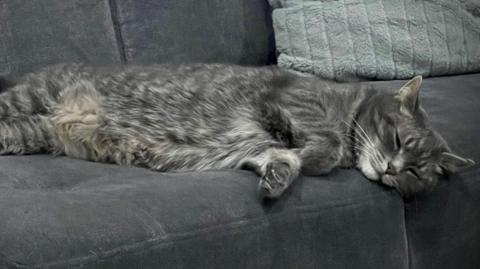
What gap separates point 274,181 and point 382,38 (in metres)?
1.11

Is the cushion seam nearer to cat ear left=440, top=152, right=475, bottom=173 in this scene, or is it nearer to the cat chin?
the cat chin

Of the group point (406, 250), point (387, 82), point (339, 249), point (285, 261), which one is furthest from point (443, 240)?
point (387, 82)

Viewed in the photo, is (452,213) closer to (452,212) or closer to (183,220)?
(452,212)

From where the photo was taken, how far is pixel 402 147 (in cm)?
171

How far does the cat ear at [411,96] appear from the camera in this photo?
1.76 metres

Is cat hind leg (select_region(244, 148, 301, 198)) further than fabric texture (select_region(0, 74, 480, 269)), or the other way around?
cat hind leg (select_region(244, 148, 301, 198))

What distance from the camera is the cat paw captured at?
1.44 m

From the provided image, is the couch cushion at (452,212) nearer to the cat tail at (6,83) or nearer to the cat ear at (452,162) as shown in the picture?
the cat ear at (452,162)

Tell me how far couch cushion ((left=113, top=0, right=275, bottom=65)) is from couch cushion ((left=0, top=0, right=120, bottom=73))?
3.0 inches

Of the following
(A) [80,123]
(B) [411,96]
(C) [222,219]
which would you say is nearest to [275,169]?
(C) [222,219]

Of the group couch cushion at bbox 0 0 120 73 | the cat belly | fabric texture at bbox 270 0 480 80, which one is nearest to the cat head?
fabric texture at bbox 270 0 480 80

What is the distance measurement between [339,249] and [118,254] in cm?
59

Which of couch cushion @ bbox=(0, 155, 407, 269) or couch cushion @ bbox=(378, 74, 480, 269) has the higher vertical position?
couch cushion @ bbox=(0, 155, 407, 269)

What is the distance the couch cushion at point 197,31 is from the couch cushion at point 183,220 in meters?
0.76
